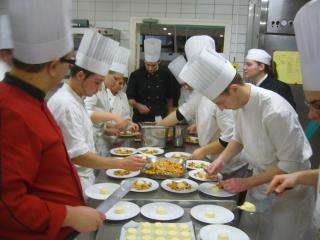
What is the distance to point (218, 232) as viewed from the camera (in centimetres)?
133

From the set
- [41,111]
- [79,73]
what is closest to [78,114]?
[79,73]

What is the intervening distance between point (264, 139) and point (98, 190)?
936 mm

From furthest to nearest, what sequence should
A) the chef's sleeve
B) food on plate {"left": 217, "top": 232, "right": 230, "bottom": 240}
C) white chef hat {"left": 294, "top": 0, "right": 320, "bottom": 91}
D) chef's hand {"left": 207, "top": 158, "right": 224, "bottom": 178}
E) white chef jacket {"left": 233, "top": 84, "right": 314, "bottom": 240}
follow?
chef's hand {"left": 207, "top": 158, "right": 224, "bottom": 178}
white chef jacket {"left": 233, "top": 84, "right": 314, "bottom": 240}
food on plate {"left": 217, "top": 232, "right": 230, "bottom": 240}
white chef hat {"left": 294, "top": 0, "right": 320, "bottom": 91}
the chef's sleeve

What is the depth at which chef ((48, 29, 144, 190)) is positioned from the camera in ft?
4.90

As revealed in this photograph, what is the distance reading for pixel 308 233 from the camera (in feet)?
5.80

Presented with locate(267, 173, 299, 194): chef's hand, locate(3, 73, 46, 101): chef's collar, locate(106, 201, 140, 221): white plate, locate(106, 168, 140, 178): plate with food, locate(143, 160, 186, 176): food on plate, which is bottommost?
locate(106, 168, 140, 178): plate with food

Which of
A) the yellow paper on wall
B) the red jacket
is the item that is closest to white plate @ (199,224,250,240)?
the red jacket

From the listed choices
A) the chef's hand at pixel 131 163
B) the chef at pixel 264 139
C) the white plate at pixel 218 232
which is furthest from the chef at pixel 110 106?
the white plate at pixel 218 232

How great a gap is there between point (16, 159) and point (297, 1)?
3.49m

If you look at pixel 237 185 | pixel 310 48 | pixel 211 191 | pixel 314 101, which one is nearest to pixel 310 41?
pixel 310 48

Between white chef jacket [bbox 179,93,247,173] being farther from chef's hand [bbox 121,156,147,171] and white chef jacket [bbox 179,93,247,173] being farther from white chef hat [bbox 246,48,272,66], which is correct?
white chef hat [bbox 246,48,272,66]

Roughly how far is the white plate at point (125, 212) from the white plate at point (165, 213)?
0.04 metres

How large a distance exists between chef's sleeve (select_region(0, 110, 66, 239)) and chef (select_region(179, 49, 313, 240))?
1.00 meters

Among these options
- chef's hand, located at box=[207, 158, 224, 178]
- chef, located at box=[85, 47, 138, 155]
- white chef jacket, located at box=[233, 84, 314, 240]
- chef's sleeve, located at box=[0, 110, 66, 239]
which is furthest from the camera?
chef, located at box=[85, 47, 138, 155]
